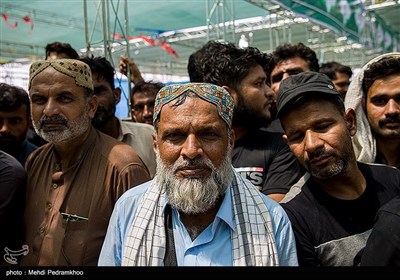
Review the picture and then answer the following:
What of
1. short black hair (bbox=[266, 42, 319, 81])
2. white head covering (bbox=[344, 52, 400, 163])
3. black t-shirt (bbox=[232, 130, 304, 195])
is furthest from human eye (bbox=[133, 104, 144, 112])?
Result: white head covering (bbox=[344, 52, 400, 163])

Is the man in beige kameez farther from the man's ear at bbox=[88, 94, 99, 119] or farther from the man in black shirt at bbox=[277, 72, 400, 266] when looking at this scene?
the man in black shirt at bbox=[277, 72, 400, 266]

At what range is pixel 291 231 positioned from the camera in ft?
4.82

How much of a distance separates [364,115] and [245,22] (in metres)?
9.38

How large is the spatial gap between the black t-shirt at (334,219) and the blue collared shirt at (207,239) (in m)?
0.10

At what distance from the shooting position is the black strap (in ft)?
4.69

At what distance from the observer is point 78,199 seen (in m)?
1.87

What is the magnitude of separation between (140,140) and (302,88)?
1.56 meters

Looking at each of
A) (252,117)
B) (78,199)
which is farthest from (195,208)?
(252,117)

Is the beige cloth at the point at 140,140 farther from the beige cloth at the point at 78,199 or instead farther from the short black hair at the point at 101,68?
the beige cloth at the point at 78,199

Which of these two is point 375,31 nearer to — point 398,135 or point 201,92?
point 398,135

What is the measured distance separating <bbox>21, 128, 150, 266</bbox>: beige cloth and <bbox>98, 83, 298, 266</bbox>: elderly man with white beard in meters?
0.31

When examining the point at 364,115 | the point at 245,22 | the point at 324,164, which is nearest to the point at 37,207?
the point at 324,164

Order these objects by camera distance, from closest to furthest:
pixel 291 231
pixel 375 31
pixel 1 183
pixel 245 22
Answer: pixel 291 231, pixel 1 183, pixel 375 31, pixel 245 22

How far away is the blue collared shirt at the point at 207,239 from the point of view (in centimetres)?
143
